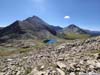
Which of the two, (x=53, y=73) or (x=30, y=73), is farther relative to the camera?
(x=30, y=73)

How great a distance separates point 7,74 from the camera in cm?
2569

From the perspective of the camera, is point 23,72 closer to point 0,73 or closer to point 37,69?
point 37,69

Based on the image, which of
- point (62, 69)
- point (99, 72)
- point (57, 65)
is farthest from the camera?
point (57, 65)

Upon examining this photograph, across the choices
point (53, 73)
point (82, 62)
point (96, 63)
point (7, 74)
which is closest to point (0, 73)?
point (7, 74)

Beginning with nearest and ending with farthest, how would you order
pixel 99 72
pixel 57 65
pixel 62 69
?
pixel 99 72 → pixel 62 69 → pixel 57 65

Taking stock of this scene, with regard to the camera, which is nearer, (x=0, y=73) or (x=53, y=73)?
(x=53, y=73)

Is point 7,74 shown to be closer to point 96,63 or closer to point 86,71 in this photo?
point 86,71

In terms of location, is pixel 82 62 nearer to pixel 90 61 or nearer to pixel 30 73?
pixel 90 61

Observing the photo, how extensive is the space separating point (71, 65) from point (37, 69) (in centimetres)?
546

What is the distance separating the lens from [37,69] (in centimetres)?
2609

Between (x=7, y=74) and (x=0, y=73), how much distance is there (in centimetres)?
192

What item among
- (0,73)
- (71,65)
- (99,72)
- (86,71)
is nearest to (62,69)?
(71,65)

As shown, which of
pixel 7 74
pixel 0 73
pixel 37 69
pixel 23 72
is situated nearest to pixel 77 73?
pixel 37 69

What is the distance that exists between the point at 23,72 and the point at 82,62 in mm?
9689
